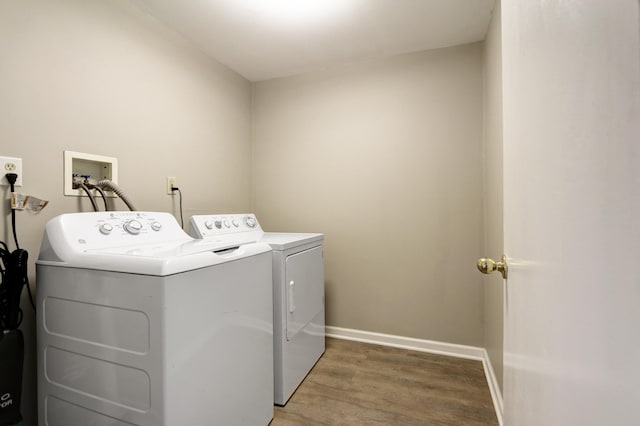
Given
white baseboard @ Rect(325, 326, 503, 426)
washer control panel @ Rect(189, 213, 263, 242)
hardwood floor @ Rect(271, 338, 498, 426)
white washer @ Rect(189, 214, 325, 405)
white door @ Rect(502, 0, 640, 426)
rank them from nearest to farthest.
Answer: white door @ Rect(502, 0, 640, 426) < hardwood floor @ Rect(271, 338, 498, 426) < white washer @ Rect(189, 214, 325, 405) < washer control panel @ Rect(189, 213, 263, 242) < white baseboard @ Rect(325, 326, 503, 426)

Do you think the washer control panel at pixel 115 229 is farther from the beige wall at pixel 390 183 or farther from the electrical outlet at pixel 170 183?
the beige wall at pixel 390 183

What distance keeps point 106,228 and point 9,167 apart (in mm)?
434

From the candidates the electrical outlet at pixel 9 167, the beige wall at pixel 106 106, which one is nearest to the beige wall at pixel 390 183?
the beige wall at pixel 106 106

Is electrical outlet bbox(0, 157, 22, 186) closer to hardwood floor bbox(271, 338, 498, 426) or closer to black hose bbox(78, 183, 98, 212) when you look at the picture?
black hose bbox(78, 183, 98, 212)

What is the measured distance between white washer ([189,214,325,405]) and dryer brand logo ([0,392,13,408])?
0.95m

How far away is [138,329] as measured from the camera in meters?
0.94

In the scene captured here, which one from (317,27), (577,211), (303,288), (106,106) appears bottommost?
(303,288)

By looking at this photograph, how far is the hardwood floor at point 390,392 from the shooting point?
154 centimetres

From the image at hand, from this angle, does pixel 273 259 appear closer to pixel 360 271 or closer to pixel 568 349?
pixel 360 271

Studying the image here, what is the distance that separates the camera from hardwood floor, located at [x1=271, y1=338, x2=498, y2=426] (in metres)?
1.54

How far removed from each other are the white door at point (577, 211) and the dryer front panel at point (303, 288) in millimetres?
1206

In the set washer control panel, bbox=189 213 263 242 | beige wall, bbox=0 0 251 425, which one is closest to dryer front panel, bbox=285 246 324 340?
washer control panel, bbox=189 213 263 242

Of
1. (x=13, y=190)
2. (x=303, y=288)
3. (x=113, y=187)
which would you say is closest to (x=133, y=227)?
(x=113, y=187)

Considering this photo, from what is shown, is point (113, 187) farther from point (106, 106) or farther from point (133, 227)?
point (106, 106)
